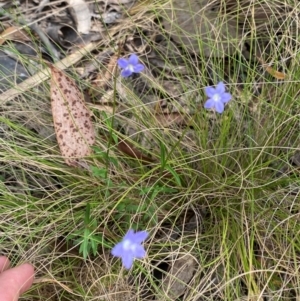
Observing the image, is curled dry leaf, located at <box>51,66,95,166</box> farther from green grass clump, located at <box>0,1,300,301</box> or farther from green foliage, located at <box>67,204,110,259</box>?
green foliage, located at <box>67,204,110,259</box>

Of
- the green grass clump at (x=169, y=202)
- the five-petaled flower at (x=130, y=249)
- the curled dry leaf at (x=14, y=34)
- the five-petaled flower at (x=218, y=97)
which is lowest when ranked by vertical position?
the green grass clump at (x=169, y=202)

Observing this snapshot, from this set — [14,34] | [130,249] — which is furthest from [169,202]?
[14,34]

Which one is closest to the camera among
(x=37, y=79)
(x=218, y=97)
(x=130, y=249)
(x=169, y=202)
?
(x=130, y=249)

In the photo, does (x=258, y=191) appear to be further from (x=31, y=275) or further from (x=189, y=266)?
(x=31, y=275)

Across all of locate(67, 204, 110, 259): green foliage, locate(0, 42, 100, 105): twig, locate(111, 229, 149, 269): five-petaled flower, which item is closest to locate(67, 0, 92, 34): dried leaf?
locate(0, 42, 100, 105): twig

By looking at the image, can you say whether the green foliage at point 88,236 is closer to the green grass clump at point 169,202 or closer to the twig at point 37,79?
the green grass clump at point 169,202

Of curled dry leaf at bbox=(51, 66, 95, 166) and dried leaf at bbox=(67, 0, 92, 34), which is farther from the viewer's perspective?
dried leaf at bbox=(67, 0, 92, 34)

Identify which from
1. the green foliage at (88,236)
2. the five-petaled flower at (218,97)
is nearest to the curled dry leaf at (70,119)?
the green foliage at (88,236)

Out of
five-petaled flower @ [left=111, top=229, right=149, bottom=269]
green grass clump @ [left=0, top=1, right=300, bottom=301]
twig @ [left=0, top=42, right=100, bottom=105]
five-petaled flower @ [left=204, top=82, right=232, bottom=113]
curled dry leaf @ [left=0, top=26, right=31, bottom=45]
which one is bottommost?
green grass clump @ [left=0, top=1, right=300, bottom=301]

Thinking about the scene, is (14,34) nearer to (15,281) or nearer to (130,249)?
(15,281)
